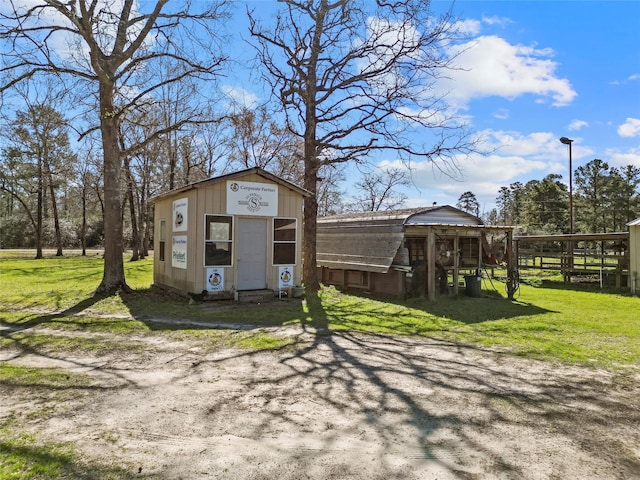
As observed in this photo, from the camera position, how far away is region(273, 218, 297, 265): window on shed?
11.1m

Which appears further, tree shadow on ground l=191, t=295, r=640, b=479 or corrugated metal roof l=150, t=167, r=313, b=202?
corrugated metal roof l=150, t=167, r=313, b=202

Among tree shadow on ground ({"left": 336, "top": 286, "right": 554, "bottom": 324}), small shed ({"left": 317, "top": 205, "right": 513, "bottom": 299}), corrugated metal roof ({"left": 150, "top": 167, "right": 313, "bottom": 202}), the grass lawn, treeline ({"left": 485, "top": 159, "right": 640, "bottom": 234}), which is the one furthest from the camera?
treeline ({"left": 485, "top": 159, "right": 640, "bottom": 234})

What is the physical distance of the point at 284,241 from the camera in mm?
11234

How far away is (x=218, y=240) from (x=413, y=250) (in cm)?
677

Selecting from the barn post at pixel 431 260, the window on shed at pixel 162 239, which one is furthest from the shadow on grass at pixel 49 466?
the barn post at pixel 431 260

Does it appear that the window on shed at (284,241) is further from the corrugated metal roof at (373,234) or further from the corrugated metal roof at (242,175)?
the corrugated metal roof at (373,234)

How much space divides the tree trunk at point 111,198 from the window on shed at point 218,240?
289 cm

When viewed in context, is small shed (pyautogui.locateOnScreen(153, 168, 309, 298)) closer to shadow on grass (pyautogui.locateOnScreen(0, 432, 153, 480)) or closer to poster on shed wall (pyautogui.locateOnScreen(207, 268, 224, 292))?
poster on shed wall (pyautogui.locateOnScreen(207, 268, 224, 292))

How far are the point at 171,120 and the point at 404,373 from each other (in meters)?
21.2

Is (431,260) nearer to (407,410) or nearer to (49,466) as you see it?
(407,410)

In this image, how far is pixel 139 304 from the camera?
9.89 m

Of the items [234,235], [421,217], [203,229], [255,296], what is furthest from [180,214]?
[421,217]

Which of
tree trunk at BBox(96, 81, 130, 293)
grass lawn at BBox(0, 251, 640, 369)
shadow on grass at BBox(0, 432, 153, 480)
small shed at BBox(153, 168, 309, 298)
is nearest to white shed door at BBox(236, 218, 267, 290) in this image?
small shed at BBox(153, 168, 309, 298)

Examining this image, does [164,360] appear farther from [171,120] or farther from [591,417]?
[171,120]
